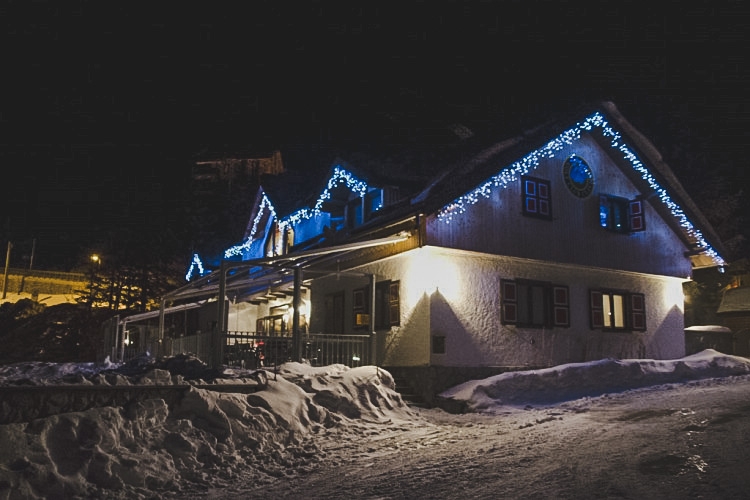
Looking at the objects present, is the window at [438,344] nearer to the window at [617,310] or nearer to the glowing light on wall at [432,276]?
the glowing light on wall at [432,276]

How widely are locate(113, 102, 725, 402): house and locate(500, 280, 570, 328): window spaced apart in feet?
0.15

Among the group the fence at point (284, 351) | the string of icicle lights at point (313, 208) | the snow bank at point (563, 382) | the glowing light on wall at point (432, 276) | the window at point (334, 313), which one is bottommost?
the snow bank at point (563, 382)

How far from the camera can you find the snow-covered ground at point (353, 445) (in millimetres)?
7473

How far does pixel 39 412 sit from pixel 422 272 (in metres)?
9.93

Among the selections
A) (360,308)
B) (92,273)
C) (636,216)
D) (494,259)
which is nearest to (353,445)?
(494,259)

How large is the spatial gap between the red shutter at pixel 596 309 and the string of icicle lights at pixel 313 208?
24.4 feet

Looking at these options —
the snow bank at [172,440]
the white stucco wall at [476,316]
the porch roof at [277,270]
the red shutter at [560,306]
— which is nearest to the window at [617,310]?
the white stucco wall at [476,316]

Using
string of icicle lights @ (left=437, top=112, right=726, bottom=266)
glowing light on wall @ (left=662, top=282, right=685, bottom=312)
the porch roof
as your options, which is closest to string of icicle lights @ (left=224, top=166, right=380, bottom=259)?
the porch roof

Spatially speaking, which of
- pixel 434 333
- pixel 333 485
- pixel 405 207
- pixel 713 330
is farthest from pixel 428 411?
pixel 713 330

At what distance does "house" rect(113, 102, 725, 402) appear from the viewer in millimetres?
16359

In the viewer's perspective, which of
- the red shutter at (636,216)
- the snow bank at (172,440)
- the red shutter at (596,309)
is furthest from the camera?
the red shutter at (636,216)

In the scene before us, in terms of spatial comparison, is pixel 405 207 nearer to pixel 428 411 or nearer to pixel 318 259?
pixel 318 259

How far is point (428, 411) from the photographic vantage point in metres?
14.7

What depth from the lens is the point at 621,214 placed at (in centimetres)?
2058
